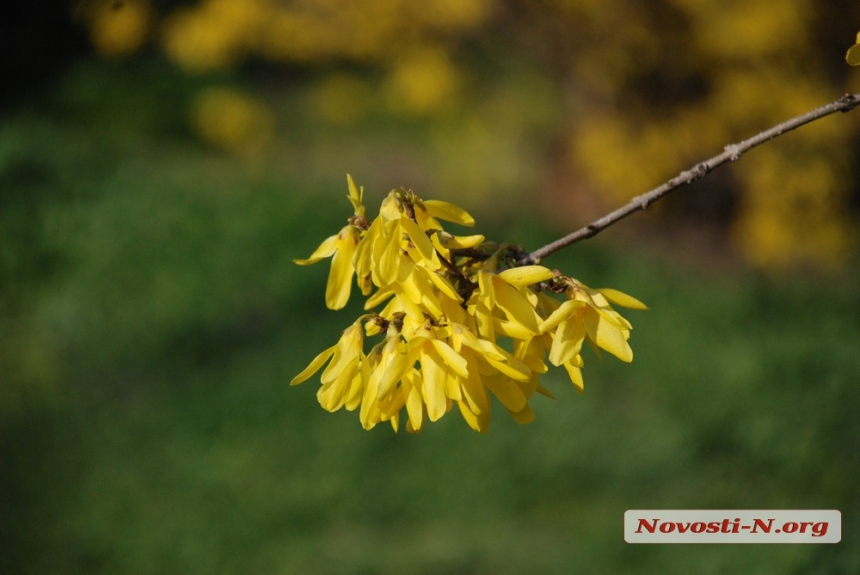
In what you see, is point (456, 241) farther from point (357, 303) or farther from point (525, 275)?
point (357, 303)

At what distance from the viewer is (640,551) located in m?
2.24

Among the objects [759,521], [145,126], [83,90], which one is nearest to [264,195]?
[145,126]

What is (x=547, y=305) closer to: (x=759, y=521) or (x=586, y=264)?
(x=759, y=521)

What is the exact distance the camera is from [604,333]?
91cm

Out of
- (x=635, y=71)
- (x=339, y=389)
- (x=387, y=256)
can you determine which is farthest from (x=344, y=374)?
(x=635, y=71)

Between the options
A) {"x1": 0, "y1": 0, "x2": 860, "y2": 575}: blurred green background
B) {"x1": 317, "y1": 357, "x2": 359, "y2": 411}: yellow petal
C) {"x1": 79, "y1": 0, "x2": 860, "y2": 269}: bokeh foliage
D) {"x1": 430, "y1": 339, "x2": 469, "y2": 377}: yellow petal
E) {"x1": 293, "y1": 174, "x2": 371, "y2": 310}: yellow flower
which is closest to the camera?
{"x1": 430, "y1": 339, "x2": 469, "y2": 377}: yellow petal

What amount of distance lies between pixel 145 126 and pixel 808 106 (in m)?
3.01

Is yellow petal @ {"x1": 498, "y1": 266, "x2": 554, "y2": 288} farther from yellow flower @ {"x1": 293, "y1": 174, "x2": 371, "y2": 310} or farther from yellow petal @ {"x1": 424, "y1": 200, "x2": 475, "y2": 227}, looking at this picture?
yellow flower @ {"x1": 293, "y1": 174, "x2": 371, "y2": 310}

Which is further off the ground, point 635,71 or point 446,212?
point 635,71

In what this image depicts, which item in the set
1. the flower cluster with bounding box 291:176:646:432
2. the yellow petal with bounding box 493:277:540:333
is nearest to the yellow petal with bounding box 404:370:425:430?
the flower cluster with bounding box 291:176:646:432

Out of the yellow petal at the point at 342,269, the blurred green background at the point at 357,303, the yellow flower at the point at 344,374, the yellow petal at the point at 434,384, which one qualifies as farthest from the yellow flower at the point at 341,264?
the blurred green background at the point at 357,303

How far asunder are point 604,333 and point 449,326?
0.57 feet

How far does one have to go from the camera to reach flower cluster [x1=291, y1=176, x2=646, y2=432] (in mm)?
847

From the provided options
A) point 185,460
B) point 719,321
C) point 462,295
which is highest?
point 719,321
